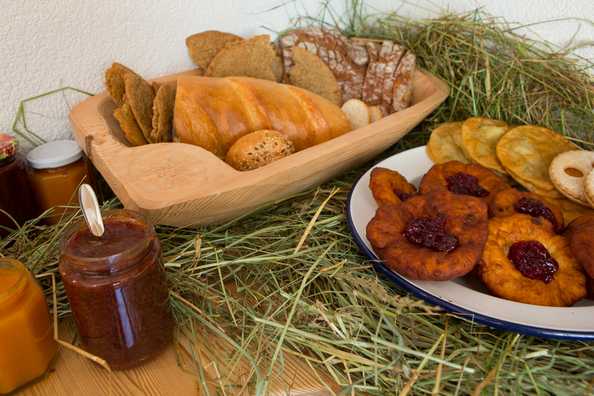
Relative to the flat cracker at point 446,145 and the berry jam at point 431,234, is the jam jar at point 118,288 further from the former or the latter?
the flat cracker at point 446,145

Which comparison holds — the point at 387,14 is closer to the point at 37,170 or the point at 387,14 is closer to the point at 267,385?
the point at 37,170

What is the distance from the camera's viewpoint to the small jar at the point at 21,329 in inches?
37.0

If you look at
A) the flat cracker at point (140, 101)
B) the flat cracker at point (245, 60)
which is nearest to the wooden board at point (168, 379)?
the flat cracker at point (140, 101)

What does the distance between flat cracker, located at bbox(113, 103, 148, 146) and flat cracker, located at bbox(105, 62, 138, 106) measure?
5 cm

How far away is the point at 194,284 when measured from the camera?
1200mm

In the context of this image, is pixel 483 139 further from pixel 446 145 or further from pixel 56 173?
pixel 56 173

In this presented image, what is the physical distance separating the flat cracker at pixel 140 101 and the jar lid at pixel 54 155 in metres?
0.21

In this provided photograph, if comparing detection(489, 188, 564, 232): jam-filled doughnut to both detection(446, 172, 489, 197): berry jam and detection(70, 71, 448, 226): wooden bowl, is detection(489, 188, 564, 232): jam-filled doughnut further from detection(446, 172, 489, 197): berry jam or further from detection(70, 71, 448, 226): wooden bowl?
detection(70, 71, 448, 226): wooden bowl

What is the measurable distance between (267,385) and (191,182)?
475 millimetres

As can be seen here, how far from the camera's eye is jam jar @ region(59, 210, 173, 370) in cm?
94

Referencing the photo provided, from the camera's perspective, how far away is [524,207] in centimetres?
120

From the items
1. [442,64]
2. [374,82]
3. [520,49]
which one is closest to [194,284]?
[374,82]

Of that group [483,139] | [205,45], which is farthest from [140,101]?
[483,139]

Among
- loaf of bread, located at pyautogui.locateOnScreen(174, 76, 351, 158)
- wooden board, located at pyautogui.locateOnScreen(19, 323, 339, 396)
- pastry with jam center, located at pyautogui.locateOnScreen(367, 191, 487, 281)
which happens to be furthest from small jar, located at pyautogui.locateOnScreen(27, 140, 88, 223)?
pastry with jam center, located at pyautogui.locateOnScreen(367, 191, 487, 281)
